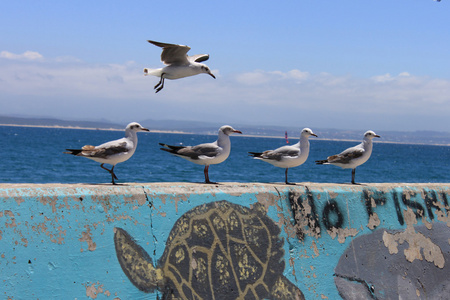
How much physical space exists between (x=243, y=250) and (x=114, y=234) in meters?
1.06

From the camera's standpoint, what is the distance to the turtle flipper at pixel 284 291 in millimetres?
4078

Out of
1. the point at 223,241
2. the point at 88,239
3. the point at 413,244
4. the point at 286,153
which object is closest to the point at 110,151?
the point at 88,239

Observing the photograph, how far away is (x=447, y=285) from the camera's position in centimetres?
473

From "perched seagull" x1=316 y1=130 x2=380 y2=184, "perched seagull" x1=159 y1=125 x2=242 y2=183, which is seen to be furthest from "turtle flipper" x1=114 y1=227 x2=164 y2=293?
"perched seagull" x1=316 y1=130 x2=380 y2=184

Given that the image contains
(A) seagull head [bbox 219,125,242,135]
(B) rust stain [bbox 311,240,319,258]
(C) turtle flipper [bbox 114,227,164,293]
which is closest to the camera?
(C) turtle flipper [bbox 114,227,164,293]

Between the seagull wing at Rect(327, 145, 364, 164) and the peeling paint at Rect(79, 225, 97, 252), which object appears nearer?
the peeling paint at Rect(79, 225, 97, 252)

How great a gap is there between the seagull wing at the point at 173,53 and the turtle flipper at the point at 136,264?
1896 mm

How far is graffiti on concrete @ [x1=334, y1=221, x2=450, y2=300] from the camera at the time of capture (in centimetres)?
437

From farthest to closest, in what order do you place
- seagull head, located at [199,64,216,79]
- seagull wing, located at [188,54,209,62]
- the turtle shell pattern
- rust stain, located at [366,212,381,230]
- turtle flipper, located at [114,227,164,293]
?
seagull wing, located at [188,54,209,62] → seagull head, located at [199,64,216,79] → rust stain, located at [366,212,381,230] → the turtle shell pattern → turtle flipper, located at [114,227,164,293]

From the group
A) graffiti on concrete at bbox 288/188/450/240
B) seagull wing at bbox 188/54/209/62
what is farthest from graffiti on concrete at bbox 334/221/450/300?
seagull wing at bbox 188/54/209/62

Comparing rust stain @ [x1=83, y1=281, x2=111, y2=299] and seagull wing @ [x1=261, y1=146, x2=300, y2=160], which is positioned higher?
seagull wing @ [x1=261, y1=146, x2=300, y2=160]

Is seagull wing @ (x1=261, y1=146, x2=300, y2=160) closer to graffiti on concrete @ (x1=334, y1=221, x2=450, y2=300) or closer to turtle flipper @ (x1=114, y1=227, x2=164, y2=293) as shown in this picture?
graffiti on concrete @ (x1=334, y1=221, x2=450, y2=300)

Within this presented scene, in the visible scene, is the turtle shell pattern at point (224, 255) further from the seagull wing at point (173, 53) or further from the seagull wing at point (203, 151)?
the seagull wing at point (173, 53)

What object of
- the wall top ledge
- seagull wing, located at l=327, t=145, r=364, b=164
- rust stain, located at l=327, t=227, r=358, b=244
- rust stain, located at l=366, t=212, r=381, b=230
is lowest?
rust stain, located at l=327, t=227, r=358, b=244
